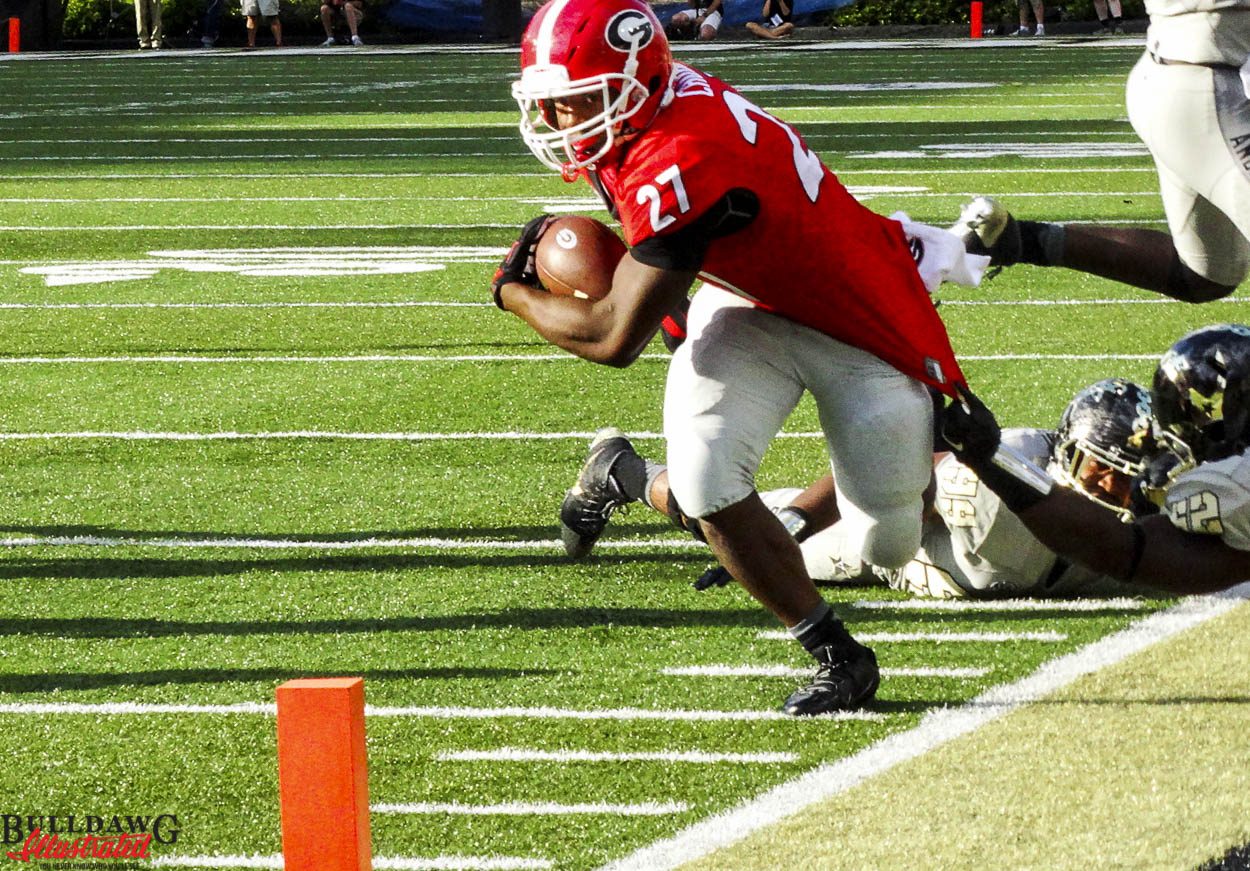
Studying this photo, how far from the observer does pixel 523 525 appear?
5.40 m

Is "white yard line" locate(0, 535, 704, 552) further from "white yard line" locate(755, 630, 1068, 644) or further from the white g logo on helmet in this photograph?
the white g logo on helmet

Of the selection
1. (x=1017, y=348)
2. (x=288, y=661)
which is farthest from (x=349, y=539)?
(x=1017, y=348)

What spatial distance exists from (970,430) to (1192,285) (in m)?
1.27

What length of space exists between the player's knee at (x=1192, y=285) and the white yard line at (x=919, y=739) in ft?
2.50

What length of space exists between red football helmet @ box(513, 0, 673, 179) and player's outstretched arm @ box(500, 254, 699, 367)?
0.85 feet

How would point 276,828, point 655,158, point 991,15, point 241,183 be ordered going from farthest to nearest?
point 991,15 → point 241,183 → point 655,158 → point 276,828

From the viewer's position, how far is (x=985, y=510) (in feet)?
14.6

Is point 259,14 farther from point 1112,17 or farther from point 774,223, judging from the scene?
point 774,223

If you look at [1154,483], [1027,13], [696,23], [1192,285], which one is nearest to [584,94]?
[1154,483]

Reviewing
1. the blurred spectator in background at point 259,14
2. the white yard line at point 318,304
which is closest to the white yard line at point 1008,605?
the white yard line at point 318,304

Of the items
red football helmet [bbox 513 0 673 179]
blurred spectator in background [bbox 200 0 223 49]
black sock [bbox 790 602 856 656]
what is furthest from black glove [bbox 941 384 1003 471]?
blurred spectator in background [bbox 200 0 223 49]

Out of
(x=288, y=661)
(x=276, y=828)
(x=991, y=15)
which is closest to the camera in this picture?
(x=276, y=828)

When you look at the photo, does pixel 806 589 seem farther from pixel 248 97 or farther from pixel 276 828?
pixel 248 97

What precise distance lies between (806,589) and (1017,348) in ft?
13.1
